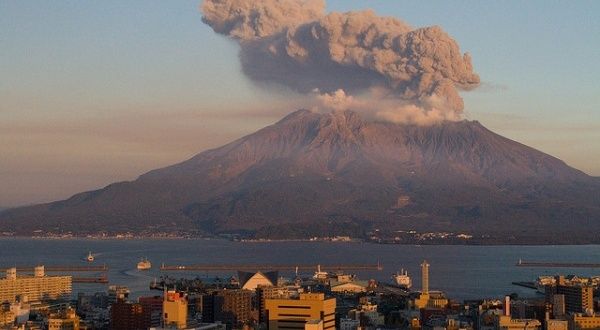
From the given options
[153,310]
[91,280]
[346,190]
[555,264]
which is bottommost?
[153,310]

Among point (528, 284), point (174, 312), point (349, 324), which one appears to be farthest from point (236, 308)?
point (528, 284)

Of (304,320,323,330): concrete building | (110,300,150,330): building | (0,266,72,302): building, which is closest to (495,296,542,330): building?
(304,320,323,330): concrete building

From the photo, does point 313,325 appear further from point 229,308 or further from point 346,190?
point 346,190

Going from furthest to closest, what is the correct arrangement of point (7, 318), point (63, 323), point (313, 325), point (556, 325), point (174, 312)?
point (7, 318) → point (63, 323) → point (556, 325) → point (174, 312) → point (313, 325)

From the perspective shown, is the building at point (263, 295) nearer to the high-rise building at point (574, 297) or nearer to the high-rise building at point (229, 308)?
the high-rise building at point (229, 308)

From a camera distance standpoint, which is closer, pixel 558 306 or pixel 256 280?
pixel 558 306

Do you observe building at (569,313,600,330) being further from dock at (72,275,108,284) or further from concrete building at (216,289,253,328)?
dock at (72,275,108,284)
